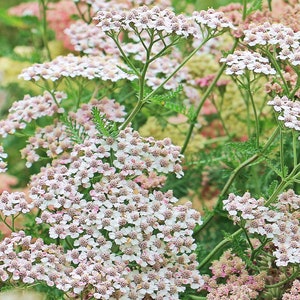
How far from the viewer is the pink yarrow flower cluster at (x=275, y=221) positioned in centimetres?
185

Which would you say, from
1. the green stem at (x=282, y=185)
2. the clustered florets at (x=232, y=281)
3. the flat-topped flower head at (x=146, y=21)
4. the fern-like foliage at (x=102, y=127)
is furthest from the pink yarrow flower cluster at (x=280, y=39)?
the clustered florets at (x=232, y=281)

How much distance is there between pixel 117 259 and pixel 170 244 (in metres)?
0.14

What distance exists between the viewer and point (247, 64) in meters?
1.98

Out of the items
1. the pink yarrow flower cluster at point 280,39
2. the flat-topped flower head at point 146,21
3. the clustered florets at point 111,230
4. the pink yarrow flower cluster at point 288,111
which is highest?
the flat-topped flower head at point 146,21

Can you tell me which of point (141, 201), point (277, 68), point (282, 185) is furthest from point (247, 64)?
point (141, 201)

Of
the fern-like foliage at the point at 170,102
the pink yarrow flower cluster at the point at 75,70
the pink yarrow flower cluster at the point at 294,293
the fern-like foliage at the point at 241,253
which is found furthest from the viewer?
the pink yarrow flower cluster at the point at 75,70

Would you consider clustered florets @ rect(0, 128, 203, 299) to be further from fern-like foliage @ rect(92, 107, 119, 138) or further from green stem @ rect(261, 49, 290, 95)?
green stem @ rect(261, 49, 290, 95)

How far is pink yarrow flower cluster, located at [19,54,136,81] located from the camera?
7.32 ft

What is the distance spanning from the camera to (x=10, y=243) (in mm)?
1892

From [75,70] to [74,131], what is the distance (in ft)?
0.65

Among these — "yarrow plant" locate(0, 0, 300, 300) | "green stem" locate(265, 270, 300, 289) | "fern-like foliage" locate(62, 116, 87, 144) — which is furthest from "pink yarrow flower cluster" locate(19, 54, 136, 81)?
"green stem" locate(265, 270, 300, 289)

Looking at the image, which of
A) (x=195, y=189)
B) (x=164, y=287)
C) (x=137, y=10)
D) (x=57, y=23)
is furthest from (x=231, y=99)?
(x=164, y=287)

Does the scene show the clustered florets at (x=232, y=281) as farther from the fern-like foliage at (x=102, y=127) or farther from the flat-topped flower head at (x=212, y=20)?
the flat-topped flower head at (x=212, y=20)

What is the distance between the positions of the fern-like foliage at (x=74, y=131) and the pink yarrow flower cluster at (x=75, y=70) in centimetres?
12
